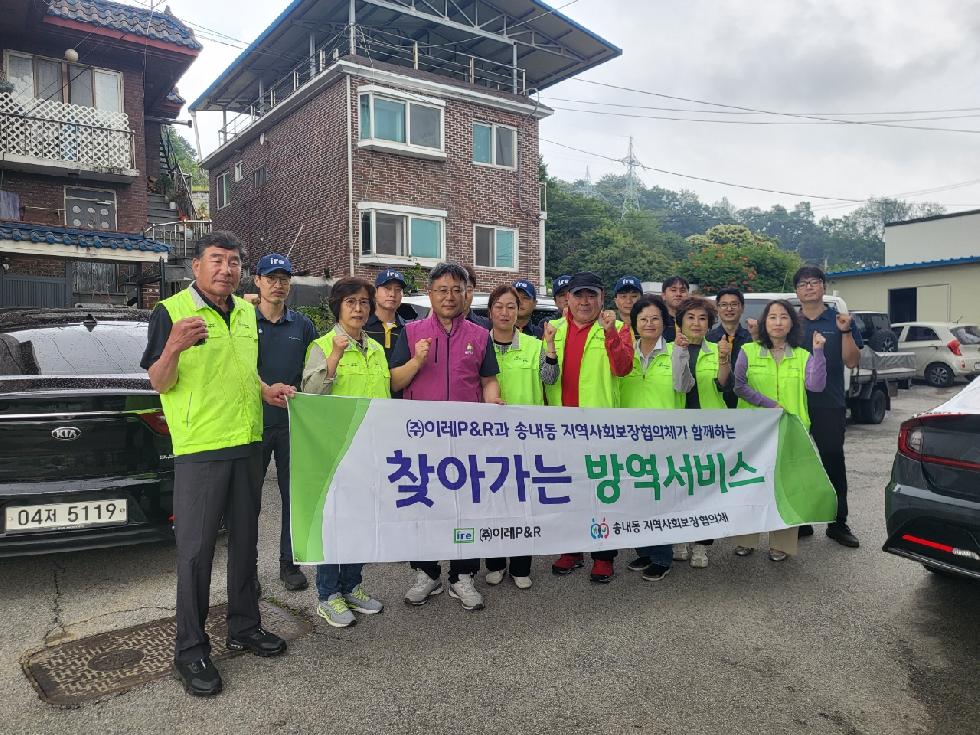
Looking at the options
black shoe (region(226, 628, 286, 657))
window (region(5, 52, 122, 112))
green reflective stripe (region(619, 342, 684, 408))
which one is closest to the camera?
black shoe (region(226, 628, 286, 657))

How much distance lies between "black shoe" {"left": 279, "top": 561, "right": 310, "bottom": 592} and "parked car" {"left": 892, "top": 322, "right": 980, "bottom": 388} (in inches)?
636

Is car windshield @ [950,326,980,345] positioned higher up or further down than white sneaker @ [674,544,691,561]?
higher up

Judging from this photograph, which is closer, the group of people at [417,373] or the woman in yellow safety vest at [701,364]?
the group of people at [417,373]

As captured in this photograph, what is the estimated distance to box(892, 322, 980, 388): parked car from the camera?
16109 mm

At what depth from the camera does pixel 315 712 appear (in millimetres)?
2668

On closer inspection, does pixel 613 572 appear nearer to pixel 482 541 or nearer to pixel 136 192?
pixel 482 541

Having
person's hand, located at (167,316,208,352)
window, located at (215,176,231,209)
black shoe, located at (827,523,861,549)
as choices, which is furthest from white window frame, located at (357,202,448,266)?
person's hand, located at (167,316,208,352)

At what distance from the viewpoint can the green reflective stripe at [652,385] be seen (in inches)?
168

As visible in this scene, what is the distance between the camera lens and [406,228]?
17.4 meters

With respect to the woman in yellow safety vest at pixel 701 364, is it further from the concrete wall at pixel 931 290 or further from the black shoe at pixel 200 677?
the concrete wall at pixel 931 290

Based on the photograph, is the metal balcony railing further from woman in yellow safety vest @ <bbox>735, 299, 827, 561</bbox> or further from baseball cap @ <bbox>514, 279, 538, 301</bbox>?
woman in yellow safety vest @ <bbox>735, 299, 827, 561</bbox>

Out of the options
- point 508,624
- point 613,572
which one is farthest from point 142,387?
Result: point 613,572

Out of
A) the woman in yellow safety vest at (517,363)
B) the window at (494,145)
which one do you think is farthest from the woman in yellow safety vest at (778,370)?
the window at (494,145)

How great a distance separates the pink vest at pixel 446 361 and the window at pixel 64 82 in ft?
50.3
